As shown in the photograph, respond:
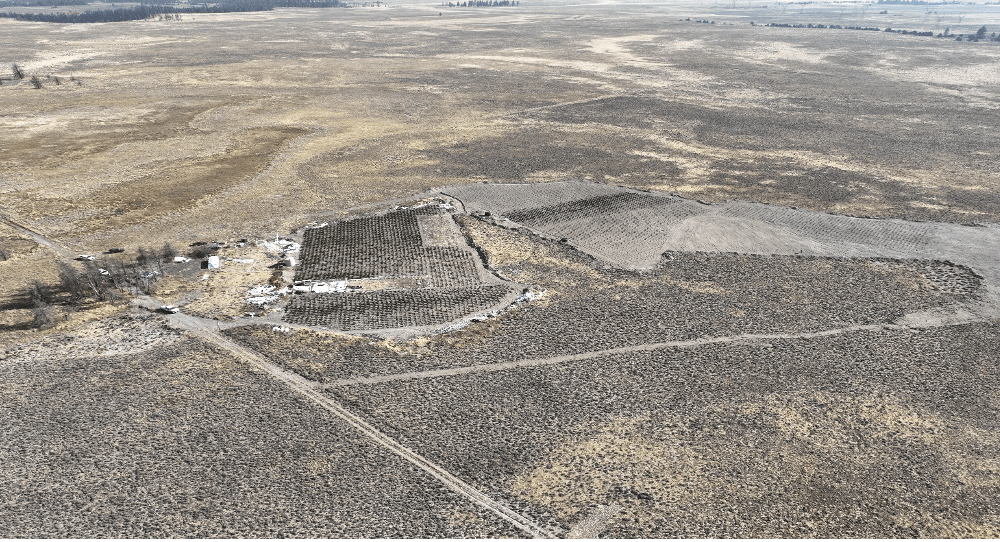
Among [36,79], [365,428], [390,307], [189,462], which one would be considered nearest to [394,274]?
[390,307]

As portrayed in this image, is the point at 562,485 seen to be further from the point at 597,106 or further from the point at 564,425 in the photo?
the point at 597,106

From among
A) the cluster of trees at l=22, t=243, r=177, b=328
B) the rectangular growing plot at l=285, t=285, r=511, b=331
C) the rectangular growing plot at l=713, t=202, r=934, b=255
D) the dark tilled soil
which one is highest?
the rectangular growing plot at l=713, t=202, r=934, b=255

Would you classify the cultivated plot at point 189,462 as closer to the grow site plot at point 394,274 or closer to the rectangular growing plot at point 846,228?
the grow site plot at point 394,274

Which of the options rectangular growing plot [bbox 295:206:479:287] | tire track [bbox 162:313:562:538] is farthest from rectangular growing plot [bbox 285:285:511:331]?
tire track [bbox 162:313:562:538]

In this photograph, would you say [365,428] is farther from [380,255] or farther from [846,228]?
[846,228]

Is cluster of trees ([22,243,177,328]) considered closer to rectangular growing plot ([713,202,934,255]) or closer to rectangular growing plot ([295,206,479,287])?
rectangular growing plot ([295,206,479,287])

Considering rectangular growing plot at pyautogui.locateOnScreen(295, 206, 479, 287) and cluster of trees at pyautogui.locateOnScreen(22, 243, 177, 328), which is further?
rectangular growing plot at pyautogui.locateOnScreen(295, 206, 479, 287)

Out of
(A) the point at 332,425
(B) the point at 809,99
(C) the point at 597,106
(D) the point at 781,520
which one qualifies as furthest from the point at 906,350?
(B) the point at 809,99
